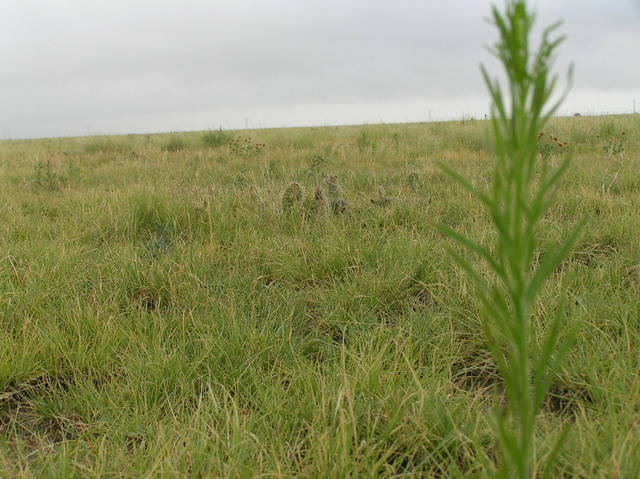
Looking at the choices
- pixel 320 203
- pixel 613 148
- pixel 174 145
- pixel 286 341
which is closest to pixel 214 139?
pixel 174 145

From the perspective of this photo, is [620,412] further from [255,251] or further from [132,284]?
[132,284]

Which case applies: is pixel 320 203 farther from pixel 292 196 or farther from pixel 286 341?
pixel 286 341

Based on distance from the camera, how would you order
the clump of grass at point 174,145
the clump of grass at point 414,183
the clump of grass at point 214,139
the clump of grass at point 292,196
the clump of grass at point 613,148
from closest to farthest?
the clump of grass at point 292,196, the clump of grass at point 414,183, the clump of grass at point 613,148, the clump of grass at point 174,145, the clump of grass at point 214,139

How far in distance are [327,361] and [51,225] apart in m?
2.64

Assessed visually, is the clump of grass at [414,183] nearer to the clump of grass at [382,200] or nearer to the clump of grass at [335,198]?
the clump of grass at [382,200]

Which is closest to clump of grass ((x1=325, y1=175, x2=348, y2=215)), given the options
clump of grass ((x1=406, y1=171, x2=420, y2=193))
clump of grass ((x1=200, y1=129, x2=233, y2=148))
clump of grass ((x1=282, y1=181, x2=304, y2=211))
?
clump of grass ((x1=282, y1=181, x2=304, y2=211))

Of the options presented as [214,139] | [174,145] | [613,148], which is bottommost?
[613,148]

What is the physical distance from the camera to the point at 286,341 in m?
1.80

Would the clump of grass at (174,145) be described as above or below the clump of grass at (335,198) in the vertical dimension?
above

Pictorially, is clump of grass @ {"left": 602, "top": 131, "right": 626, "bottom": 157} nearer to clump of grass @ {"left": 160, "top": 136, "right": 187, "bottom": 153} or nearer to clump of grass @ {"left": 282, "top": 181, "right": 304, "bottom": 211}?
clump of grass @ {"left": 282, "top": 181, "right": 304, "bottom": 211}

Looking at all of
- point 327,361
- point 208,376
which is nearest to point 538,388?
point 327,361

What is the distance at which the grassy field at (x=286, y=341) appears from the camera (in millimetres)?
1192

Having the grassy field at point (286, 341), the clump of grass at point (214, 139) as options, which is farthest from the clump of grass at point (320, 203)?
the clump of grass at point (214, 139)

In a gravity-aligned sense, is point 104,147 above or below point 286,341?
above
